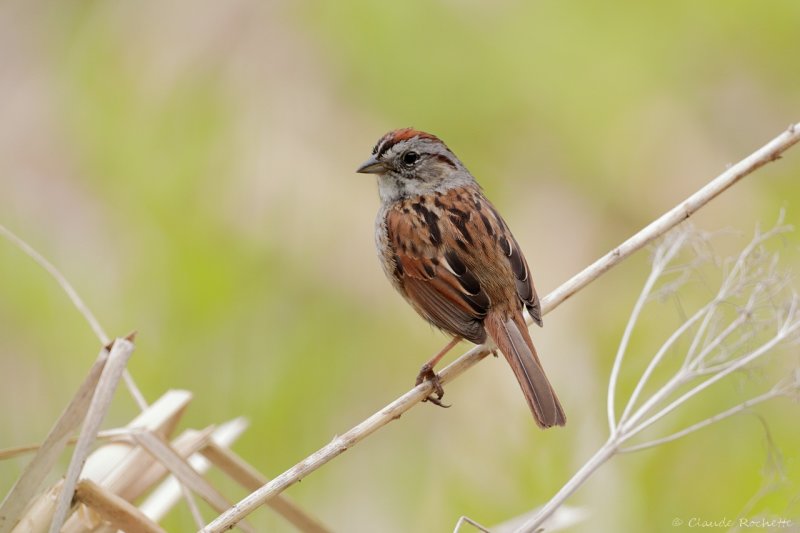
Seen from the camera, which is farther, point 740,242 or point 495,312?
point 740,242

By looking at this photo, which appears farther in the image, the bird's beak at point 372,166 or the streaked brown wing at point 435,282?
the bird's beak at point 372,166

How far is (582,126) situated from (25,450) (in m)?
3.89

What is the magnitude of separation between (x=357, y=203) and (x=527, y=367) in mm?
2372

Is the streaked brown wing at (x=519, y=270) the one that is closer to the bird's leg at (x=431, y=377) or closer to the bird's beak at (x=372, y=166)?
the bird's leg at (x=431, y=377)

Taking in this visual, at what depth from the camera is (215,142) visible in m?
5.21

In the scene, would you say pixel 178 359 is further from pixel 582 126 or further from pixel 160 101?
pixel 582 126

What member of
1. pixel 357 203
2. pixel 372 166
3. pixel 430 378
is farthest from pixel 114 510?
pixel 357 203

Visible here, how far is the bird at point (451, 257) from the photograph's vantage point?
3.69 meters

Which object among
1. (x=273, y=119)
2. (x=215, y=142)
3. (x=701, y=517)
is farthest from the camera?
(x=273, y=119)

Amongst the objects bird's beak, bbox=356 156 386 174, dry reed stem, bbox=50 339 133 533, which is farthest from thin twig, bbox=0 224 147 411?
bird's beak, bbox=356 156 386 174

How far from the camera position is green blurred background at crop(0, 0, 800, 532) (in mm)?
3891

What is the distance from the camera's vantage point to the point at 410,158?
172 inches

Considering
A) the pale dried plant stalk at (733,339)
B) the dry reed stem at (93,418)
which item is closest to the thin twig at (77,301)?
the dry reed stem at (93,418)

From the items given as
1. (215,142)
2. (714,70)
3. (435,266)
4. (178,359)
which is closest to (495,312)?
(435,266)
